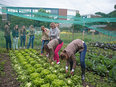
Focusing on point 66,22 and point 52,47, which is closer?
point 52,47

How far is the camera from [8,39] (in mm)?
7797

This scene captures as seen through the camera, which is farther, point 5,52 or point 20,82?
point 5,52

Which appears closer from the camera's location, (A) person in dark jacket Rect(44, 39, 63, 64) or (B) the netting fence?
(A) person in dark jacket Rect(44, 39, 63, 64)

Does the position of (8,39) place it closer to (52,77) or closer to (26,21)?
(26,21)

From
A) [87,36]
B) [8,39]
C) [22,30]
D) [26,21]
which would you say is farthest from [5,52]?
[87,36]

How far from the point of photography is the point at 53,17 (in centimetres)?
1016

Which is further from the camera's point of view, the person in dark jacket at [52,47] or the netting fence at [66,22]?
the netting fence at [66,22]

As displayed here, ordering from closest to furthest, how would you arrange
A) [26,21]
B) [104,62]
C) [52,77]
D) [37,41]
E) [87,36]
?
[52,77], [104,62], [26,21], [37,41], [87,36]

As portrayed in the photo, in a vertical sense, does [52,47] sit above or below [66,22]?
below

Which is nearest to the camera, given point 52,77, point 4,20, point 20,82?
point 52,77

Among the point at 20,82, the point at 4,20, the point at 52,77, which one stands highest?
the point at 4,20

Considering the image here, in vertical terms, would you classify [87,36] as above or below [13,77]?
above

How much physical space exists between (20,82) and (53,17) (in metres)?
7.25

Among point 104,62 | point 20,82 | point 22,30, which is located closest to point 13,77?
point 20,82
